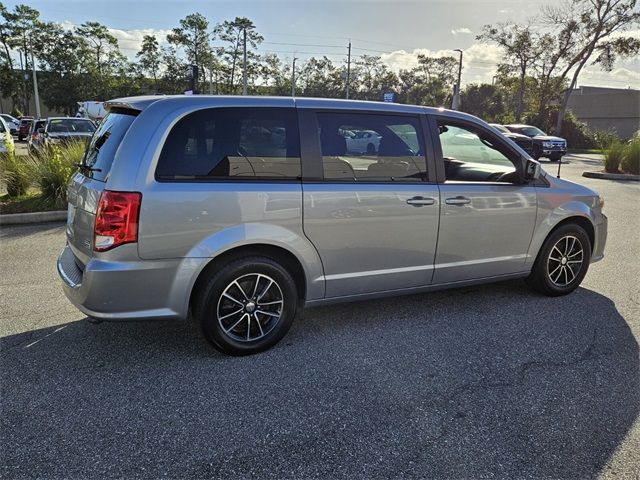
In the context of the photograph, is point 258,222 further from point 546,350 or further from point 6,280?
point 6,280

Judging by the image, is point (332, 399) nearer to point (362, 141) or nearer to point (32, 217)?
point (362, 141)

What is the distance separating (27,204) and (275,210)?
6688 mm

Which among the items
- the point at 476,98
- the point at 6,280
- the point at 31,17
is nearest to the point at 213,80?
the point at 31,17

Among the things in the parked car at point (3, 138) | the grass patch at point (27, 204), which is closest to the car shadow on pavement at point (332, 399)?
the grass patch at point (27, 204)

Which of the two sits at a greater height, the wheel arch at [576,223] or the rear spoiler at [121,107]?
the rear spoiler at [121,107]

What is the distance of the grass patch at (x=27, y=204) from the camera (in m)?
8.02

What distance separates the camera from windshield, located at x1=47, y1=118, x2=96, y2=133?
55.1ft

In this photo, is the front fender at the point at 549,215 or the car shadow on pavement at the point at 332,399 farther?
the front fender at the point at 549,215

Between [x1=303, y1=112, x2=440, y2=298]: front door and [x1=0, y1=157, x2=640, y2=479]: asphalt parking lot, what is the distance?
0.50 m

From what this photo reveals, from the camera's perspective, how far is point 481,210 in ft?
13.9

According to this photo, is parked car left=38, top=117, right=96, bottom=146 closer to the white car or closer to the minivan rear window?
the minivan rear window

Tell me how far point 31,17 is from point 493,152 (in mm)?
62707

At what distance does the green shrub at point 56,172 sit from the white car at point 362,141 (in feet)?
20.5

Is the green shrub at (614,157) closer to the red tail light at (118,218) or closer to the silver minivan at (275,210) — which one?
the silver minivan at (275,210)
